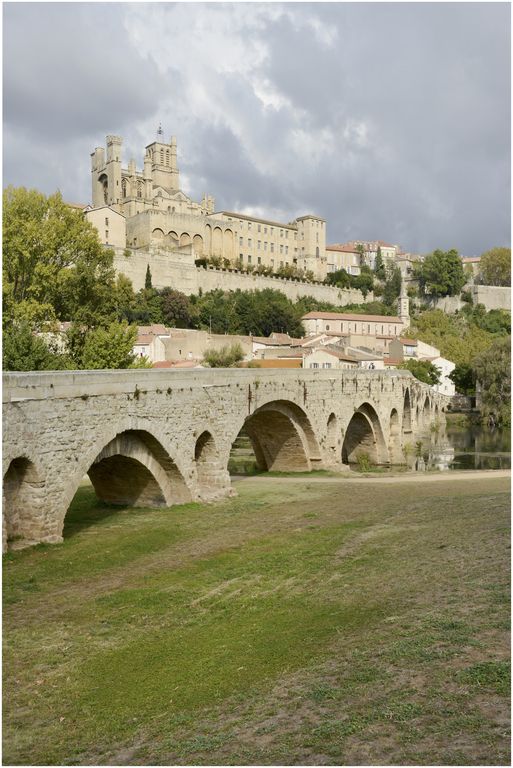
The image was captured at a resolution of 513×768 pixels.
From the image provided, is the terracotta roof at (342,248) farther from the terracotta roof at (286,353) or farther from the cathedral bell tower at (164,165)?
the terracotta roof at (286,353)

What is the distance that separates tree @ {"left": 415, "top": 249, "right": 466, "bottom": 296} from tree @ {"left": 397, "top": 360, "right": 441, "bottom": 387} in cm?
4745

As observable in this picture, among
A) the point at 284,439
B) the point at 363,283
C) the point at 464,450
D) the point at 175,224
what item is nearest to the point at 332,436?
the point at 284,439

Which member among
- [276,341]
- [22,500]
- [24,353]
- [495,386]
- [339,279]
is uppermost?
[339,279]

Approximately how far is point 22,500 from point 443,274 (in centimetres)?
10360

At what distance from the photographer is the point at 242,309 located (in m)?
84.7

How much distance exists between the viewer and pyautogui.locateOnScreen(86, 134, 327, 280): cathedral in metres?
93.9

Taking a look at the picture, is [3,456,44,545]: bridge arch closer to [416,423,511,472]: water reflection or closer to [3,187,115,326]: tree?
[3,187,115,326]: tree

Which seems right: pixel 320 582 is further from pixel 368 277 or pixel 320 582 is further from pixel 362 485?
pixel 368 277

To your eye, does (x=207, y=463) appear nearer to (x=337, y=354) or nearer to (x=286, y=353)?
(x=337, y=354)

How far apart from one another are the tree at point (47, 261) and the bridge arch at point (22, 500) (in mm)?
16937

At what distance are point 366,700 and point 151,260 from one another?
3173 inches

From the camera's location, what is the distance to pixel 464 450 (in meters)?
44.0

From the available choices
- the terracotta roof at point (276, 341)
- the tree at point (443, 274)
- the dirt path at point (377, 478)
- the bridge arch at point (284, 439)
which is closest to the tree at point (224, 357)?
the terracotta roof at point (276, 341)

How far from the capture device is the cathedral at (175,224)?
9394 cm
